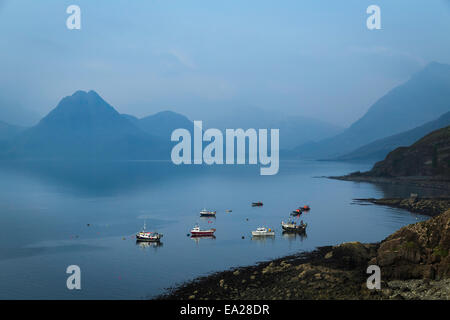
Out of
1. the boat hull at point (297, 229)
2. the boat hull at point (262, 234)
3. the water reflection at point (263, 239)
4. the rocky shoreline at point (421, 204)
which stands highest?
the rocky shoreline at point (421, 204)

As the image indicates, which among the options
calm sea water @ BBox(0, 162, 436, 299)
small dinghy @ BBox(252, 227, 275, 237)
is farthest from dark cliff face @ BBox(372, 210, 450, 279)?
small dinghy @ BBox(252, 227, 275, 237)

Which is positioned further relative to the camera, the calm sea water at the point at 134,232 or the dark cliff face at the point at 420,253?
the calm sea water at the point at 134,232

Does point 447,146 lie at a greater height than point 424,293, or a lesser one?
greater

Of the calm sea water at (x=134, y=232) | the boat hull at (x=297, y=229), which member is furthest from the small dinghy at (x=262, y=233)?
the boat hull at (x=297, y=229)

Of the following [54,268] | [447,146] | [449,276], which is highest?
[447,146]

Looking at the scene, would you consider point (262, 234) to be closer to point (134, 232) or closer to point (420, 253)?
point (134, 232)

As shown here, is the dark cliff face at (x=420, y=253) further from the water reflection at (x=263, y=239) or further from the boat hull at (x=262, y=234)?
the boat hull at (x=262, y=234)

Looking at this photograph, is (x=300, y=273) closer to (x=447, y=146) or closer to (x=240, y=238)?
(x=240, y=238)
